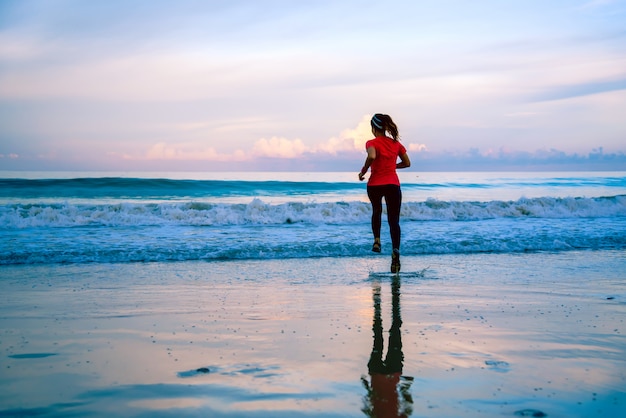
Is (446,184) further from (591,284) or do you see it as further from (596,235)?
(591,284)

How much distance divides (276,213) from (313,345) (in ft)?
39.9

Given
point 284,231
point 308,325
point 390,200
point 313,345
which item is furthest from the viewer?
point 284,231

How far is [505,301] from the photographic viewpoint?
18.0 ft

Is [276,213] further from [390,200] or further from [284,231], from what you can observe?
[390,200]

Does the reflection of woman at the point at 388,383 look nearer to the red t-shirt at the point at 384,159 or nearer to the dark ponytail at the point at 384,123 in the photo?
the red t-shirt at the point at 384,159

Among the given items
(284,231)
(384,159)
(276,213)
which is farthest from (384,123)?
(276,213)

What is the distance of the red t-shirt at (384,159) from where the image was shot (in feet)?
22.6

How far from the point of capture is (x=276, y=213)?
15977mm

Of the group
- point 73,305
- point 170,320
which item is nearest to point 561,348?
point 170,320

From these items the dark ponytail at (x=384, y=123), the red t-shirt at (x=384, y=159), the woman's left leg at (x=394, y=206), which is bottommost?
the woman's left leg at (x=394, y=206)

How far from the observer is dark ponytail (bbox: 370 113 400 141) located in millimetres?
6910

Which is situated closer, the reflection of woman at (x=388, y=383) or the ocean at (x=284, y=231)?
the reflection of woman at (x=388, y=383)

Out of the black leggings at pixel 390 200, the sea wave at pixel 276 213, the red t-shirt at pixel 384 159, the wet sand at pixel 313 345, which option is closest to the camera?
the wet sand at pixel 313 345

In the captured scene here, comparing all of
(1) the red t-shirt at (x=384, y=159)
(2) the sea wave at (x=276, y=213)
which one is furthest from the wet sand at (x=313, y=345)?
(2) the sea wave at (x=276, y=213)
